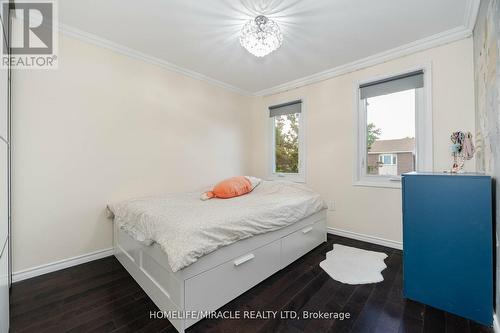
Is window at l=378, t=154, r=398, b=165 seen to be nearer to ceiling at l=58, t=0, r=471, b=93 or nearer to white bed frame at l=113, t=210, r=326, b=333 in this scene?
ceiling at l=58, t=0, r=471, b=93

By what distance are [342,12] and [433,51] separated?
4.13ft

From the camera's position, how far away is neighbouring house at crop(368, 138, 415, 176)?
2578mm

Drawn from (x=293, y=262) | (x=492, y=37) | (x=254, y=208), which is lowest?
(x=293, y=262)

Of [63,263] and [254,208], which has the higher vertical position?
[254,208]

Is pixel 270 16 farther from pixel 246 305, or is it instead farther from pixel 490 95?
pixel 246 305

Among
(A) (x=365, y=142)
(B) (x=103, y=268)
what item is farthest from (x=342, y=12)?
(B) (x=103, y=268)

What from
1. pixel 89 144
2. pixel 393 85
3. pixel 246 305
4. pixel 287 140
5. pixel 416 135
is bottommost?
pixel 246 305

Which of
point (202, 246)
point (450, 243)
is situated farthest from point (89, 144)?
point (450, 243)

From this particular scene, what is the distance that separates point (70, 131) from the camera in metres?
2.17

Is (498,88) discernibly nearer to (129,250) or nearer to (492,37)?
(492,37)

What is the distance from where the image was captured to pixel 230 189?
8.77 ft

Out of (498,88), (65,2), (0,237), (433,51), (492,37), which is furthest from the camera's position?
(433,51)

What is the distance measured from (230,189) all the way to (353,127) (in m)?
1.87

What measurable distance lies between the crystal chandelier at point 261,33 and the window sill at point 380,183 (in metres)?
2.06
